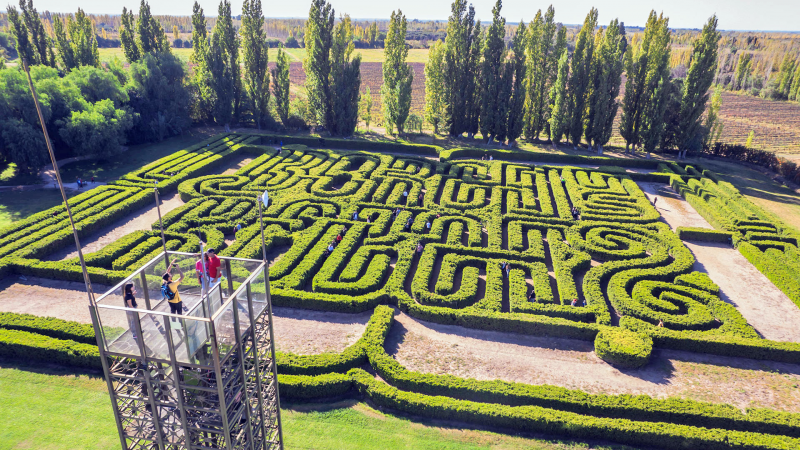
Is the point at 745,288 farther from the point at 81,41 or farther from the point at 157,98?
the point at 81,41

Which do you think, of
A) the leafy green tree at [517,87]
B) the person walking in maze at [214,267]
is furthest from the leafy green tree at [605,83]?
the person walking in maze at [214,267]

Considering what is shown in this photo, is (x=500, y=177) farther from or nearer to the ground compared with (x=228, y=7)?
nearer to the ground

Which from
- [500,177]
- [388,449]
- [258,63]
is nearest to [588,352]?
[388,449]

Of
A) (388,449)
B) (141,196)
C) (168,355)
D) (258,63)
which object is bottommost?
(388,449)

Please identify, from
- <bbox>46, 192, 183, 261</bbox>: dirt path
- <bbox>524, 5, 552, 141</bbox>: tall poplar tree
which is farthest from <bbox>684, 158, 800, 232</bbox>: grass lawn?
<bbox>46, 192, 183, 261</bbox>: dirt path

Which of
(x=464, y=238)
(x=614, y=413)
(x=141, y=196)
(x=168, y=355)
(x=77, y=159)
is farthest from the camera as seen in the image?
(x=77, y=159)

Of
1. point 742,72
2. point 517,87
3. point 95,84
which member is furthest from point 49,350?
point 742,72

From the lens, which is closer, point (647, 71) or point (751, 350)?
point (751, 350)

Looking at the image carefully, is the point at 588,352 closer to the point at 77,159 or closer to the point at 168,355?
the point at 168,355
